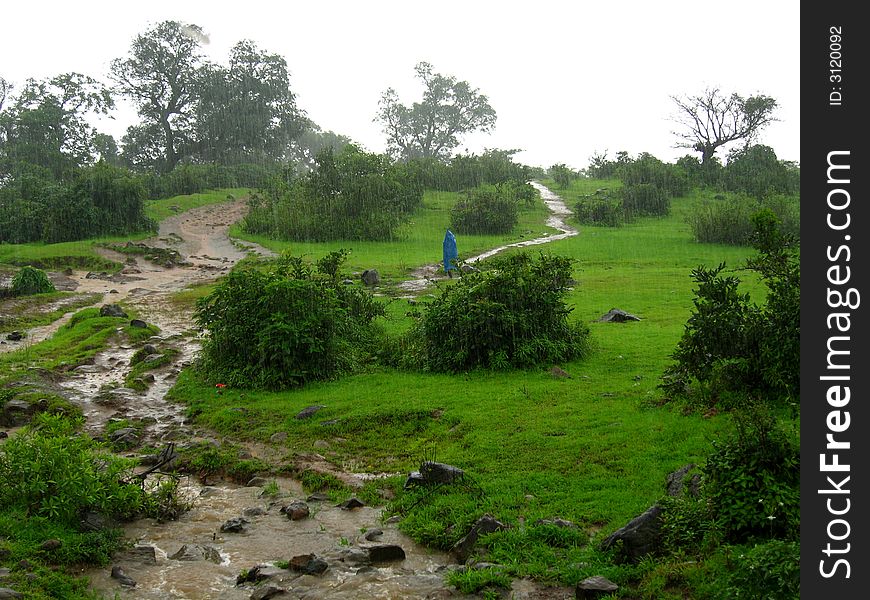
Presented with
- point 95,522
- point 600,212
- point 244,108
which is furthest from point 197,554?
point 244,108

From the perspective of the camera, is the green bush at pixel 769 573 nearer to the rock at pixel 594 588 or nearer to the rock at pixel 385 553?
the rock at pixel 594 588

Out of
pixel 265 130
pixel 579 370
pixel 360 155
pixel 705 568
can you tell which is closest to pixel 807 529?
pixel 705 568

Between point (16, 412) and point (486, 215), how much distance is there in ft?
A: 105

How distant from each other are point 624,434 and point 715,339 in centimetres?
195

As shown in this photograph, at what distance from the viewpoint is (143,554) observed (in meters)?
7.94

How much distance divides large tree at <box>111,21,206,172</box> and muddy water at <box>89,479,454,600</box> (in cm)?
6838

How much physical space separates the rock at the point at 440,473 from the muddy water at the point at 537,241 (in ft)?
41.2

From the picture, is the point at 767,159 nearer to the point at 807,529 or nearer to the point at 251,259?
the point at 251,259

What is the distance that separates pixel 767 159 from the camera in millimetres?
56344

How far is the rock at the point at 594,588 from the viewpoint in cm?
638

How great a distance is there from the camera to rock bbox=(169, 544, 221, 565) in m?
7.91

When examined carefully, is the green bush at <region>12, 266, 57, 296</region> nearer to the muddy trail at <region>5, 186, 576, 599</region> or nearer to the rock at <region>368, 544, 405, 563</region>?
the muddy trail at <region>5, 186, 576, 599</region>

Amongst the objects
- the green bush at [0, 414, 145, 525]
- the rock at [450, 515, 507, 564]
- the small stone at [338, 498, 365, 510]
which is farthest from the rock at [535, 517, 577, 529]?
the green bush at [0, 414, 145, 525]

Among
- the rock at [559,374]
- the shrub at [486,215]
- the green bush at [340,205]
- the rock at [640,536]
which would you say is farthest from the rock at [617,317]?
the shrub at [486,215]
